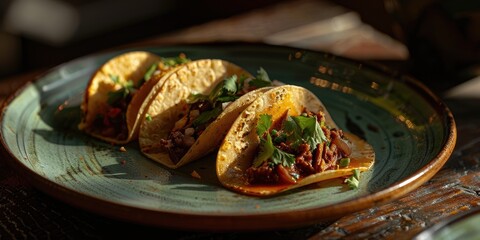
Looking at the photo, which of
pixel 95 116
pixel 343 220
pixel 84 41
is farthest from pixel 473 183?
pixel 84 41

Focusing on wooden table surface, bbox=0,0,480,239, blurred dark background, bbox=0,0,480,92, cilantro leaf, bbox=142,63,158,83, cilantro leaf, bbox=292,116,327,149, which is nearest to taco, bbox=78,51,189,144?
cilantro leaf, bbox=142,63,158,83

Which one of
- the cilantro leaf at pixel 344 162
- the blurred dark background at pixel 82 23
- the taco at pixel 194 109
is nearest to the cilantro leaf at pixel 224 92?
the taco at pixel 194 109

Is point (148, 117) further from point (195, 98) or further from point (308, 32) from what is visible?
point (308, 32)

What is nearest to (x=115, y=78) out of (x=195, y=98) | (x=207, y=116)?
(x=195, y=98)

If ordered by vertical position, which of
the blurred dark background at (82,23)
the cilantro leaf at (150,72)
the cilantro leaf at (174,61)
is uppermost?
the cilantro leaf at (174,61)

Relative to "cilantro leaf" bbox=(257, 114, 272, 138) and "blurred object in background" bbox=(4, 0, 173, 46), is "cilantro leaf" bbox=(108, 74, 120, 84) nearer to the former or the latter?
"cilantro leaf" bbox=(257, 114, 272, 138)

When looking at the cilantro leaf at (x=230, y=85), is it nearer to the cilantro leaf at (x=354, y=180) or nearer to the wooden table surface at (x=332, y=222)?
the cilantro leaf at (x=354, y=180)
